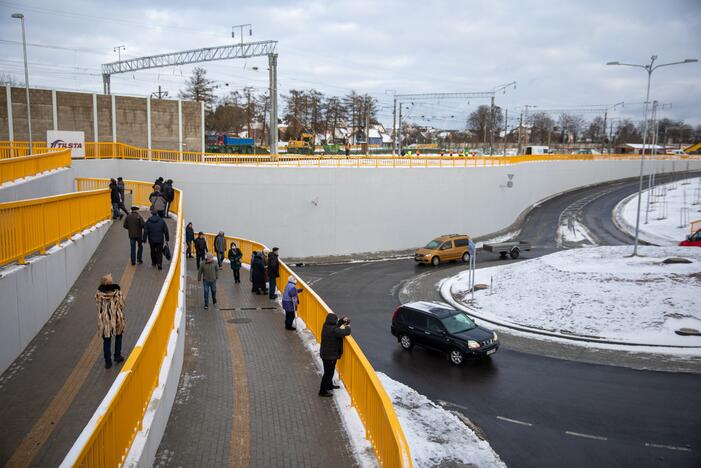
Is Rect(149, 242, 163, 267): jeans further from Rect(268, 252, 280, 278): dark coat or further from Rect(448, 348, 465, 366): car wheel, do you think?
Rect(448, 348, 465, 366): car wheel

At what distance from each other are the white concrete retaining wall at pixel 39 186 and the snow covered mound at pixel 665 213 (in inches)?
1339

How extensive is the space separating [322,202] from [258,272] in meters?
16.6

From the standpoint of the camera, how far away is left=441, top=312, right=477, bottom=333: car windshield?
14508mm

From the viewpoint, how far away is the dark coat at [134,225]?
1416 centimetres

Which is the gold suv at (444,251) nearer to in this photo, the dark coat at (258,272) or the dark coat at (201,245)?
the dark coat at (201,245)

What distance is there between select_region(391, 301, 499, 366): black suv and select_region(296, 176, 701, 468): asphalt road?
1.31 ft

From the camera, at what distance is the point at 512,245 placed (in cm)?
3153

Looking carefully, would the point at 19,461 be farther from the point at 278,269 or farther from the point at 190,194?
the point at 190,194

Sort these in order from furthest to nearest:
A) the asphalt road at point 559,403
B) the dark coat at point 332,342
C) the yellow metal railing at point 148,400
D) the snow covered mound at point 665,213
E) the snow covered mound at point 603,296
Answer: the snow covered mound at point 665,213 → the snow covered mound at point 603,296 → the asphalt road at point 559,403 → the dark coat at point 332,342 → the yellow metal railing at point 148,400

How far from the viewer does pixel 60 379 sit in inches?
313

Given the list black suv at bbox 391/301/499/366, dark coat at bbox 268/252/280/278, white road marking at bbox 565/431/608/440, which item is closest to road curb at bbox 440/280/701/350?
black suv at bbox 391/301/499/366

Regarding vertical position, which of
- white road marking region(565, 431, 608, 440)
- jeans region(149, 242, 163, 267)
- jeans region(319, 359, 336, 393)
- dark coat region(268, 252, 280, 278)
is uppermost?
jeans region(149, 242, 163, 267)

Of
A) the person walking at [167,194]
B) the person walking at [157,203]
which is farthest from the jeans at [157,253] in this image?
the person walking at [167,194]

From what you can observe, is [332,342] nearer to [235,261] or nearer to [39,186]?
[235,261]
